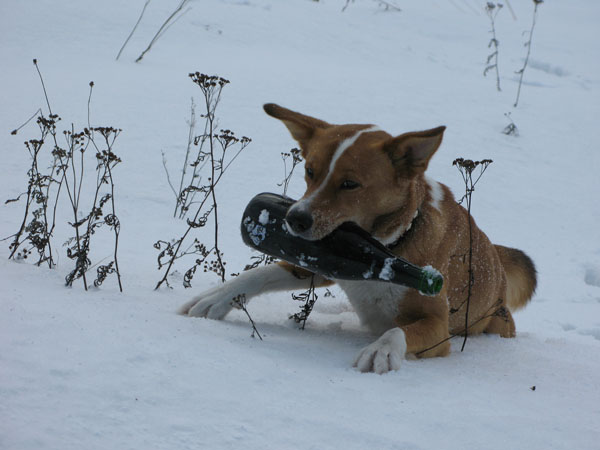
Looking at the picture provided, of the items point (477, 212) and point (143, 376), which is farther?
point (477, 212)

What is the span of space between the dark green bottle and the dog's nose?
3.4 inches

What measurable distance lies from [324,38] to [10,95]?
5577 mm

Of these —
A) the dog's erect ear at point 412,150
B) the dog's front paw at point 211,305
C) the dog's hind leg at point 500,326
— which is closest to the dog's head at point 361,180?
the dog's erect ear at point 412,150

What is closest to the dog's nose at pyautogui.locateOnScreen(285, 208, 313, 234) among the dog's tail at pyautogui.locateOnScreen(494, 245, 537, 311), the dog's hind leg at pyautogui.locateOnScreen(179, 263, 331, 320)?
the dog's hind leg at pyautogui.locateOnScreen(179, 263, 331, 320)

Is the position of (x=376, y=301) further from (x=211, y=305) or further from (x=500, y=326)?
(x=500, y=326)

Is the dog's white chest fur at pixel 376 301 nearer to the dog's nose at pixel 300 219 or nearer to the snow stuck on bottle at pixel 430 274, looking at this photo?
the snow stuck on bottle at pixel 430 274

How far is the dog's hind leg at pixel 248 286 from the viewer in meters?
3.44

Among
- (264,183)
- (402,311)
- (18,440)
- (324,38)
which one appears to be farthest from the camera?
(324,38)

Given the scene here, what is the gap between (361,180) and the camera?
317 cm

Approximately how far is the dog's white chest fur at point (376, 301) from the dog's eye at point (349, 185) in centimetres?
59

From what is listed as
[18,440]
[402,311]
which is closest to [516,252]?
[402,311]

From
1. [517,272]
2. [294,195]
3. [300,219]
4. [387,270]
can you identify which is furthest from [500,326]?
[294,195]

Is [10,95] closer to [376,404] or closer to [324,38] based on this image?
[324,38]

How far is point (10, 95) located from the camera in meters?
7.18
